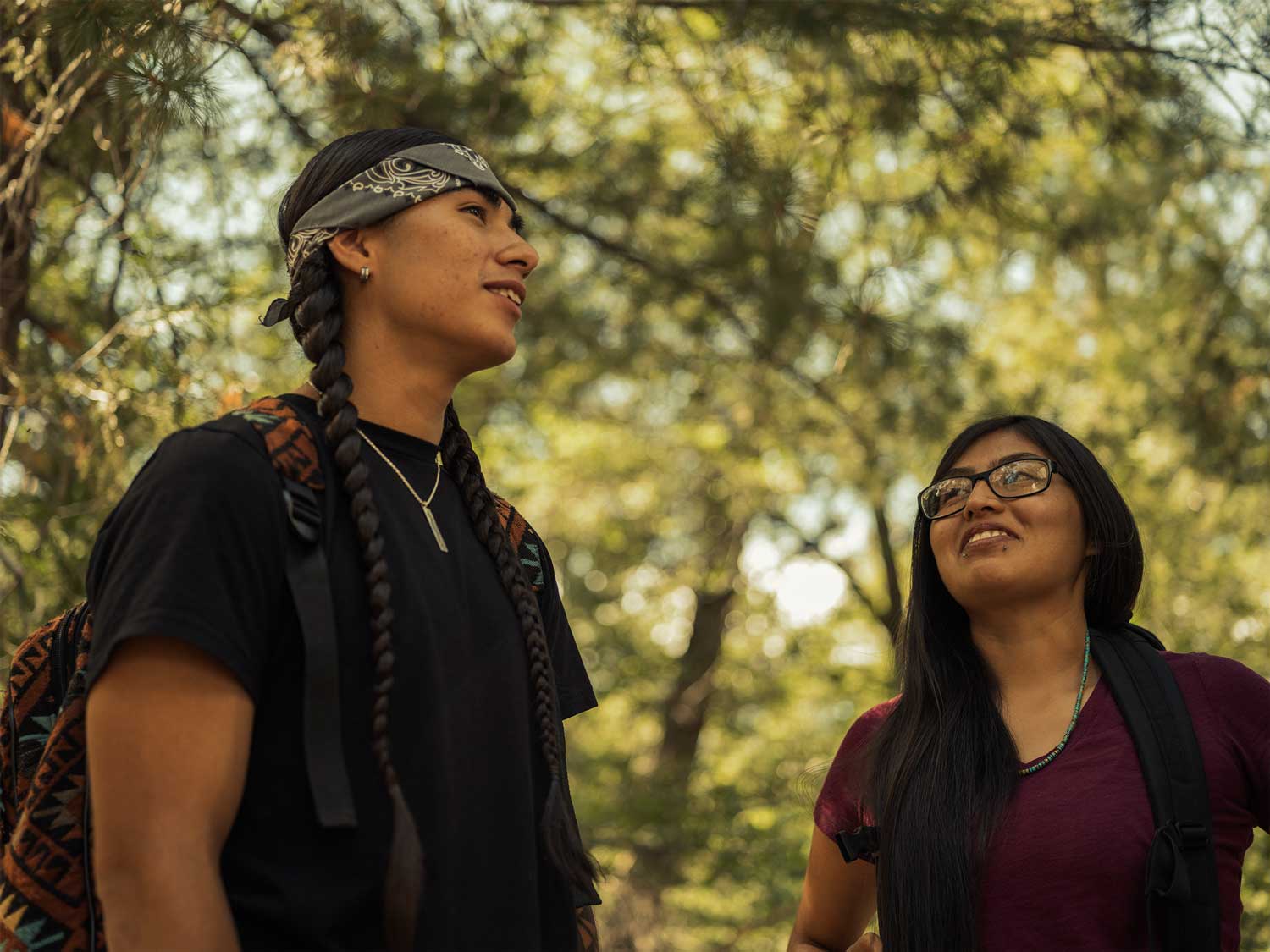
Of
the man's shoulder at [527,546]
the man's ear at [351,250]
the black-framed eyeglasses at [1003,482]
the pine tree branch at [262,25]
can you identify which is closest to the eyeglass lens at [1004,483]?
the black-framed eyeglasses at [1003,482]

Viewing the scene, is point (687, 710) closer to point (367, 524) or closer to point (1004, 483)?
point (1004, 483)

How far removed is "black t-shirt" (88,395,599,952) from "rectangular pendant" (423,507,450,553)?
0.01 metres

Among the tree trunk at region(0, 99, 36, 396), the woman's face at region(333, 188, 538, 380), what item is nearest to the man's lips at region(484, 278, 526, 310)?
the woman's face at region(333, 188, 538, 380)

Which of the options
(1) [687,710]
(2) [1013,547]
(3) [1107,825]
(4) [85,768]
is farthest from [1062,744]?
(1) [687,710]

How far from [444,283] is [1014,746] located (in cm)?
142

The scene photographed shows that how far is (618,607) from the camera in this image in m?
13.2

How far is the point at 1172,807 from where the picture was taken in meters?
2.35

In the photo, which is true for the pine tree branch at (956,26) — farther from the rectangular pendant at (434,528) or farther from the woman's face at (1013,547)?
the rectangular pendant at (434,528)

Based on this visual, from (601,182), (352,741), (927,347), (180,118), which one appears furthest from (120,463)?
(927,347)

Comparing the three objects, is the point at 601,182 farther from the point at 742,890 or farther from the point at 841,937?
the point at 742,890

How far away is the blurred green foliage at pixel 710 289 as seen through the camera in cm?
402

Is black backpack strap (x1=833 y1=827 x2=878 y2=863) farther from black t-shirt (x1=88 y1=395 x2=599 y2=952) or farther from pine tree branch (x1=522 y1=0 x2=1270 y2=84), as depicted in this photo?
pine tree branch (x1=522 y1=0 x2=1270 y2=84)

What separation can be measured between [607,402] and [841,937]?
9073 mm

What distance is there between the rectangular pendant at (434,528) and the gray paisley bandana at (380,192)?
1.36 ft
